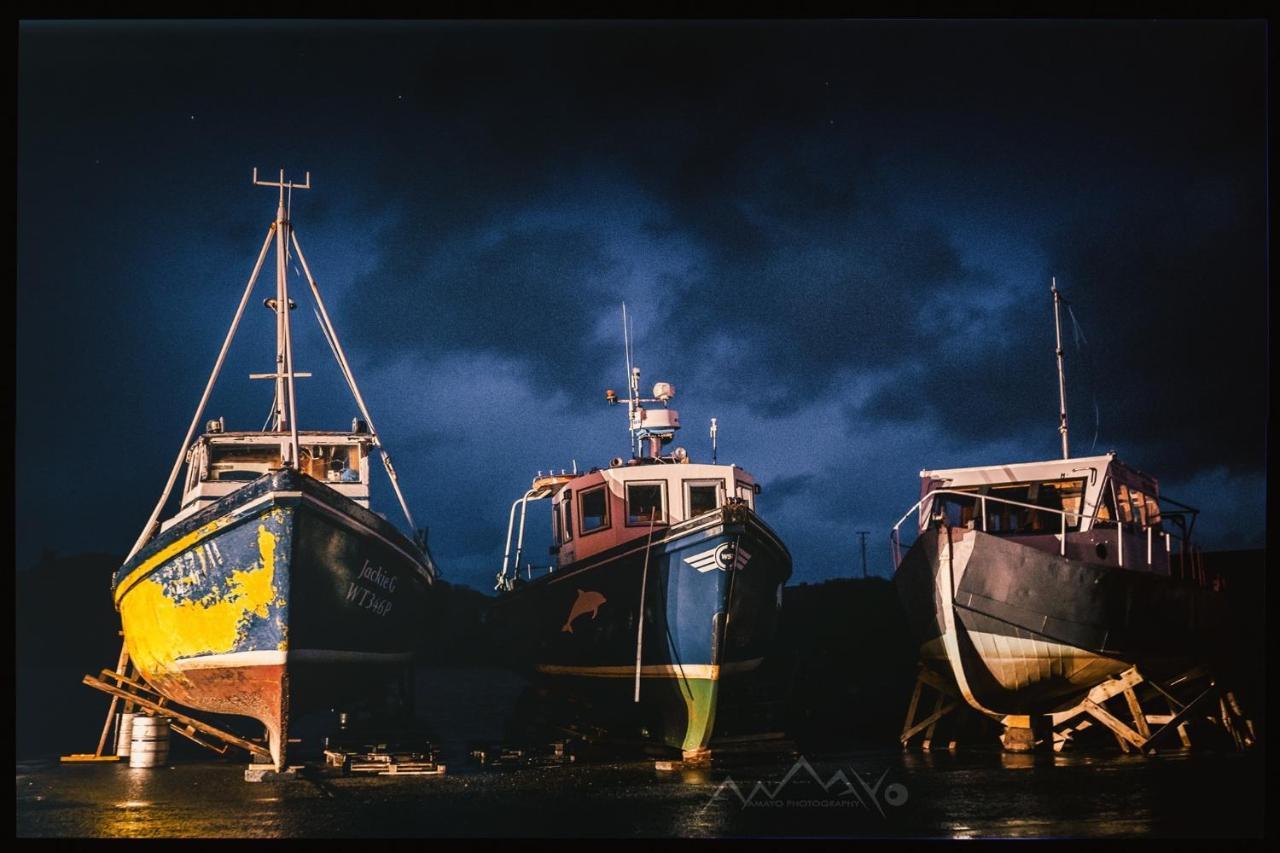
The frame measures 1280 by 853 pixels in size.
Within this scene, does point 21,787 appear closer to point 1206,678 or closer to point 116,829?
point 116,829

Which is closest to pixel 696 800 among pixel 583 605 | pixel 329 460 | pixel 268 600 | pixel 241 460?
pixel 583 605

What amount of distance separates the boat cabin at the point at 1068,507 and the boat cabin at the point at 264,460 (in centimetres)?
730

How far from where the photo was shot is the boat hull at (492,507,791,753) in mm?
14141

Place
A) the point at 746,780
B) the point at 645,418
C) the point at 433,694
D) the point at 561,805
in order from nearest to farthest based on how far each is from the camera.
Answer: the point at 561,805 → the point at 746,780 → the point at 645,418 → the point at 433,694

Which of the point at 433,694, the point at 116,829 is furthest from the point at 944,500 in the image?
the point at 433,694

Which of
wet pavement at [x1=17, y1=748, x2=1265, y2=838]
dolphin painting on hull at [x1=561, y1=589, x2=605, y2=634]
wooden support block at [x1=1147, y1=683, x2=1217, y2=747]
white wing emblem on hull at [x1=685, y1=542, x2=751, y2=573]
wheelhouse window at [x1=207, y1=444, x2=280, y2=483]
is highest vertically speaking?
wheelhouse window at [x1=207, y1=444, x2=280, y2=483]

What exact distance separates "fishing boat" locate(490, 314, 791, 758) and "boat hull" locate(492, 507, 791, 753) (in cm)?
1

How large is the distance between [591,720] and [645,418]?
4.15 m

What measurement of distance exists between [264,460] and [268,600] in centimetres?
345

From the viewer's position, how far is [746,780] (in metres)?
12.9

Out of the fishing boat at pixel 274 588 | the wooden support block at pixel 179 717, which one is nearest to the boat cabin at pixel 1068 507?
the fishing boat at pixel 274 588

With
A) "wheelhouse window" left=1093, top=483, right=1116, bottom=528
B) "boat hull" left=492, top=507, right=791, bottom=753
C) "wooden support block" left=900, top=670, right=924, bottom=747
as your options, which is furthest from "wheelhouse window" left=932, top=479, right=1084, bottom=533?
"boat hull" left=492, top=507, right=791, bottom=753

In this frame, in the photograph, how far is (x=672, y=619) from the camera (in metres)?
14.4

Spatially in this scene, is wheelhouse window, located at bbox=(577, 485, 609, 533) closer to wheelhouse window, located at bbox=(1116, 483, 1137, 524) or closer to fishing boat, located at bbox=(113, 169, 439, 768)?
fishing boat, located at bbox=(113, 169, 439, 768)
